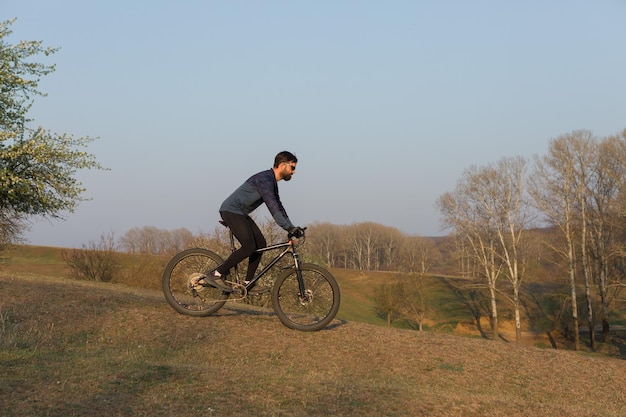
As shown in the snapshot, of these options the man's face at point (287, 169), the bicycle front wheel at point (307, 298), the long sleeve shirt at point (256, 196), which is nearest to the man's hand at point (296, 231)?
the long sleeve shirt at point (256, 196)

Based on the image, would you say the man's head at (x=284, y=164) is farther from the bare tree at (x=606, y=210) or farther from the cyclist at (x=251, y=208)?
the bare tree at (x=606, y=210)

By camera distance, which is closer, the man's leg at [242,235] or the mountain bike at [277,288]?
the man's leg at [242,235]

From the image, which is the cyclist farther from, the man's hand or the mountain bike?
the mountain bike

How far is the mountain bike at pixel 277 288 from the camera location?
8984 millimetres

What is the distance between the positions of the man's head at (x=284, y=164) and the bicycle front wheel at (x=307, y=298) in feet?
5.08

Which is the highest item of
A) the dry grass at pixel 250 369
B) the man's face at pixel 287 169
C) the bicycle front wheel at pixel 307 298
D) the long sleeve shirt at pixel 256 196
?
the man's face at pixel 287 169

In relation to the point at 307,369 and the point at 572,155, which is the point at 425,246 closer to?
the point at 572,155

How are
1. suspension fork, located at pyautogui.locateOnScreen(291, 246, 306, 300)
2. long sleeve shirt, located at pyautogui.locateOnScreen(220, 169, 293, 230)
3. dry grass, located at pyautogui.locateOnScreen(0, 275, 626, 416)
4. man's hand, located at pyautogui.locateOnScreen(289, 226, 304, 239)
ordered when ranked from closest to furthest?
dry grass, located at pyautogui.locateOnScreen(0, 275, 626, 416) < man's hand, located at pyautogui.locateOnScreen(289, 226, 304, 239) < long sleeve shirt, located at pyautogui.locateOnScreen(220, 169, 293, 230) < suspension fork, located at pyautogui.locateOnScreen(291, 246, 306, 300)

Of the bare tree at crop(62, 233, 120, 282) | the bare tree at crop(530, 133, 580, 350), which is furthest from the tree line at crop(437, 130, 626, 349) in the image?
the bare tree at crop(62, 233, 120, 282)

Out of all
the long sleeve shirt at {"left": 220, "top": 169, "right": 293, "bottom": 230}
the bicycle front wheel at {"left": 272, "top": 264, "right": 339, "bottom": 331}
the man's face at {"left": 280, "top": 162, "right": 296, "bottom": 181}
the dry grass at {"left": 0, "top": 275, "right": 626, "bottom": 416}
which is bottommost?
the dry grass at {"left": 0, "top": 275, "right": 626, "bottom": 416}

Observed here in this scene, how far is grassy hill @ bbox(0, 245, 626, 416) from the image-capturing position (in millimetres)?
5992

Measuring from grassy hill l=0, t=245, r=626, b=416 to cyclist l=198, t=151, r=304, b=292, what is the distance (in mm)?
1146

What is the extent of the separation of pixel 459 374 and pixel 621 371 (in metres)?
3.66

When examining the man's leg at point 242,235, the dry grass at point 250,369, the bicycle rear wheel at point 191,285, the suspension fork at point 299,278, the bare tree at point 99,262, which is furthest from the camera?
the bare tree at point 99,262
